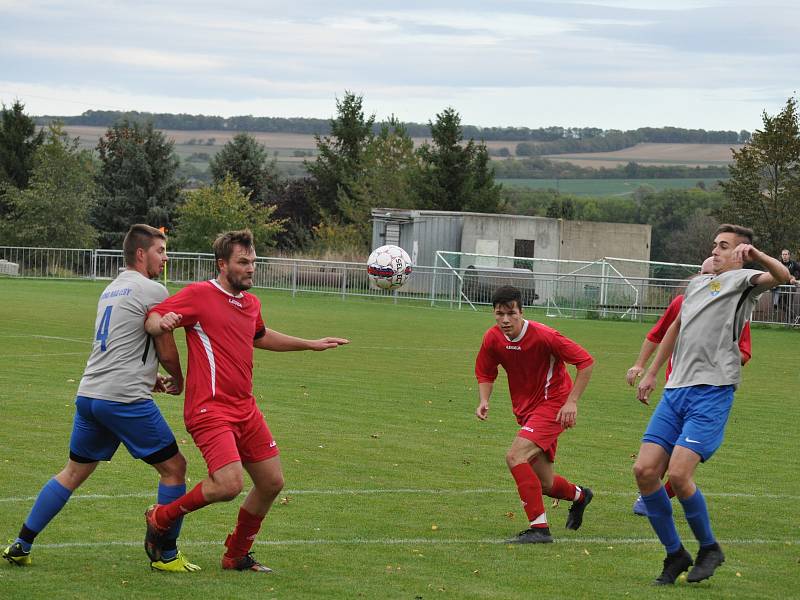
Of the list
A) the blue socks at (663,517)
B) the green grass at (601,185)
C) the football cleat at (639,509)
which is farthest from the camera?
the green grass at (601,185)

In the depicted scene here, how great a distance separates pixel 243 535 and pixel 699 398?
282 cm

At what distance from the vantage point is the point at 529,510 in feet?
26.8

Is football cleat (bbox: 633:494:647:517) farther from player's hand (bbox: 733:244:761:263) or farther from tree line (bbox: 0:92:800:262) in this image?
tree line (bbox: 0:92:800:262)

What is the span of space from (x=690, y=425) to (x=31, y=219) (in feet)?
160

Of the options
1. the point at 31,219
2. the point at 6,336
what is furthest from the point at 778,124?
the point at 6,336

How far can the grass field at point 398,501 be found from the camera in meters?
6.91

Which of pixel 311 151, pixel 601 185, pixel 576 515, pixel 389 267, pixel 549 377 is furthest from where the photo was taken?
pixel 311 151

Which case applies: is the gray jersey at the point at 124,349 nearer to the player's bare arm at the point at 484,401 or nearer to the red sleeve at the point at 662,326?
the player's bare arm at the point at 484,401

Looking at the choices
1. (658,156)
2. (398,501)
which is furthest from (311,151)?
(398,501)

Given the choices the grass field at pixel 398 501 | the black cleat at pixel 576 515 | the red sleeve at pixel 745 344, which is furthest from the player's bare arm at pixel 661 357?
the black cleat at pixel 576 515

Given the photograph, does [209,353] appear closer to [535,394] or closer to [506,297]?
[506,297]

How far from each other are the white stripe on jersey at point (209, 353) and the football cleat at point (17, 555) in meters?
1.42

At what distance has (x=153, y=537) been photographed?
22.7 ft

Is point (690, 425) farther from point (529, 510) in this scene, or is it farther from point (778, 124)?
point (778, 124)
